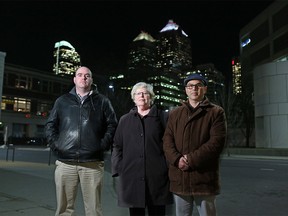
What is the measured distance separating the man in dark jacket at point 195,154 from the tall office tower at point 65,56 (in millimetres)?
159874

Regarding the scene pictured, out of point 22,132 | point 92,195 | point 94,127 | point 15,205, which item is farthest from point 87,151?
point 22,132

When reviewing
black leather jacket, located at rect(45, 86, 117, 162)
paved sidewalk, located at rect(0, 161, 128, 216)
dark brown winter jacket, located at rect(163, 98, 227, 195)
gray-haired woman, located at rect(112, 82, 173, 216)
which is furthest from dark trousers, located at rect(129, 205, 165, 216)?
paved sidewalk, located at rect(0, 161, 128, 216)

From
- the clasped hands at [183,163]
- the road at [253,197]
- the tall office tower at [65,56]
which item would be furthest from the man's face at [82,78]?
the tall office tower at [65,56]

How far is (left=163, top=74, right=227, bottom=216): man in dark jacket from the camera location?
3.80 m

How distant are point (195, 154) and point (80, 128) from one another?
1510 millimetres

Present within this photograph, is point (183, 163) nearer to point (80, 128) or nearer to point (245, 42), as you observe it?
point (80, 128)

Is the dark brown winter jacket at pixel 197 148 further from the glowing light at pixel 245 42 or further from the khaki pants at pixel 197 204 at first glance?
the glowing light at pixel 245 42

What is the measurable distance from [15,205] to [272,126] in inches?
1148

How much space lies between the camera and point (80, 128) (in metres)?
4.37

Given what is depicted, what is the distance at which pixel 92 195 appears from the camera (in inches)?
175

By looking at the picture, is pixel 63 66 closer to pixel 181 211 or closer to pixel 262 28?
pixel 262 28

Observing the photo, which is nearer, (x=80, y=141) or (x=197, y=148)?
(x=197, y=148)

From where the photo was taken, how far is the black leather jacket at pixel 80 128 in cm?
435

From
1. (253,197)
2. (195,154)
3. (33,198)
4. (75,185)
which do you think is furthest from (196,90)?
(253,197)
